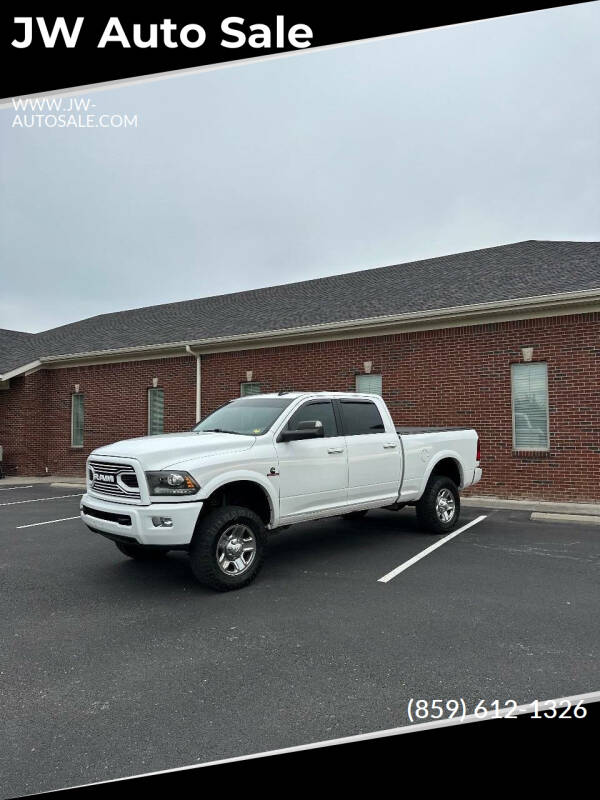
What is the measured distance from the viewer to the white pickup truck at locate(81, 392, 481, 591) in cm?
547

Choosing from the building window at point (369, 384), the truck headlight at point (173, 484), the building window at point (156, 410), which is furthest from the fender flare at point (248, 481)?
the building window at point (156, 410)

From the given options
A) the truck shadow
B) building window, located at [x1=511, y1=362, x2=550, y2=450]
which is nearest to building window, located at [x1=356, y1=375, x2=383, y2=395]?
building window, located at [x1=511, y1=362, x2=550, y2=450]

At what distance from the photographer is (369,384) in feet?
44.8

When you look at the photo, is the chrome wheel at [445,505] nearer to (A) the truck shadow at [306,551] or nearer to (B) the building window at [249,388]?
(A) the truck shadow at [306,551]

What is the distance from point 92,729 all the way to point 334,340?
11.6 m

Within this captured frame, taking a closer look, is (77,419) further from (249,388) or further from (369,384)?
(369,384)

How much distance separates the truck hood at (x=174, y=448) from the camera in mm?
5547

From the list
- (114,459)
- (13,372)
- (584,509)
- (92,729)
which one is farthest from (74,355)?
(92,729)

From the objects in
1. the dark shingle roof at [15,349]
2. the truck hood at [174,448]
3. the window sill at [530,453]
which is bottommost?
the window sill at [530,453]

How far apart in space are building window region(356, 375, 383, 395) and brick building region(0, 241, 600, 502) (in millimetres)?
32

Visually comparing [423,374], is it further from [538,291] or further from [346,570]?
[346,570]

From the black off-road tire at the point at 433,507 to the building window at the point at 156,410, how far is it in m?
10.6

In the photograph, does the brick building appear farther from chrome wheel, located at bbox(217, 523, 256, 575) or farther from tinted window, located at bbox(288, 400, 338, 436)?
chrome wheel, located at bbox(217, 523, 256, 575)

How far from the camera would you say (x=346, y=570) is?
6.45 m
